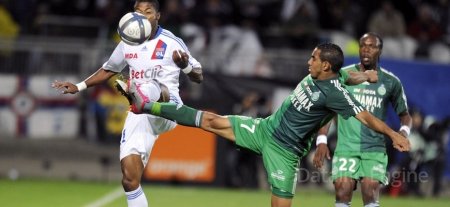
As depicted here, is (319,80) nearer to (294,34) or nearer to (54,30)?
(294,34)

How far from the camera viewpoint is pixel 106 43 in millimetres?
21922

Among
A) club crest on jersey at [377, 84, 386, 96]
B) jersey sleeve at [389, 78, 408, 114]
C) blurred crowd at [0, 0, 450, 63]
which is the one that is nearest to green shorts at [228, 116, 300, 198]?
club crest on jersey at [377, 84, 386, 96]

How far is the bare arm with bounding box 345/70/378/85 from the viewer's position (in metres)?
13.0

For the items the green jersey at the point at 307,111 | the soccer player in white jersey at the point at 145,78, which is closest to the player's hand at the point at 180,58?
the soccer player in white jersey at the point at 145,78

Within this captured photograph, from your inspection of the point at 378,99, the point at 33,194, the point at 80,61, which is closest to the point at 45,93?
the point at 80,61

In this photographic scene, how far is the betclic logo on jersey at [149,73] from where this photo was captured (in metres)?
12.8

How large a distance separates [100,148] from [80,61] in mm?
1702

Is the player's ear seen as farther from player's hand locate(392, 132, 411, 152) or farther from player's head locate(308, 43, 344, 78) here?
player's hand locate(392, 132, 411, 152)

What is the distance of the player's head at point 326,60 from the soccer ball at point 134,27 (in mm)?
1908

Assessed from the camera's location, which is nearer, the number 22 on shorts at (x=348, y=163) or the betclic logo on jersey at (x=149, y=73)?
the betclic logo on jersey at (x=149, y=73)

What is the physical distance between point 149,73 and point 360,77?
249cm

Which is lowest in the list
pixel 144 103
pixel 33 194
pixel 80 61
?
pixel 33 194

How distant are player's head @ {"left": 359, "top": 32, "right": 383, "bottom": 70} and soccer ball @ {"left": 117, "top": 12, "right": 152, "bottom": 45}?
8.91 ft

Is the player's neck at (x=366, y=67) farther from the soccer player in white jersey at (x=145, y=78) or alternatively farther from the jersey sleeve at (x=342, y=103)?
the soccer player in white jersey at (x=145, y=78)
